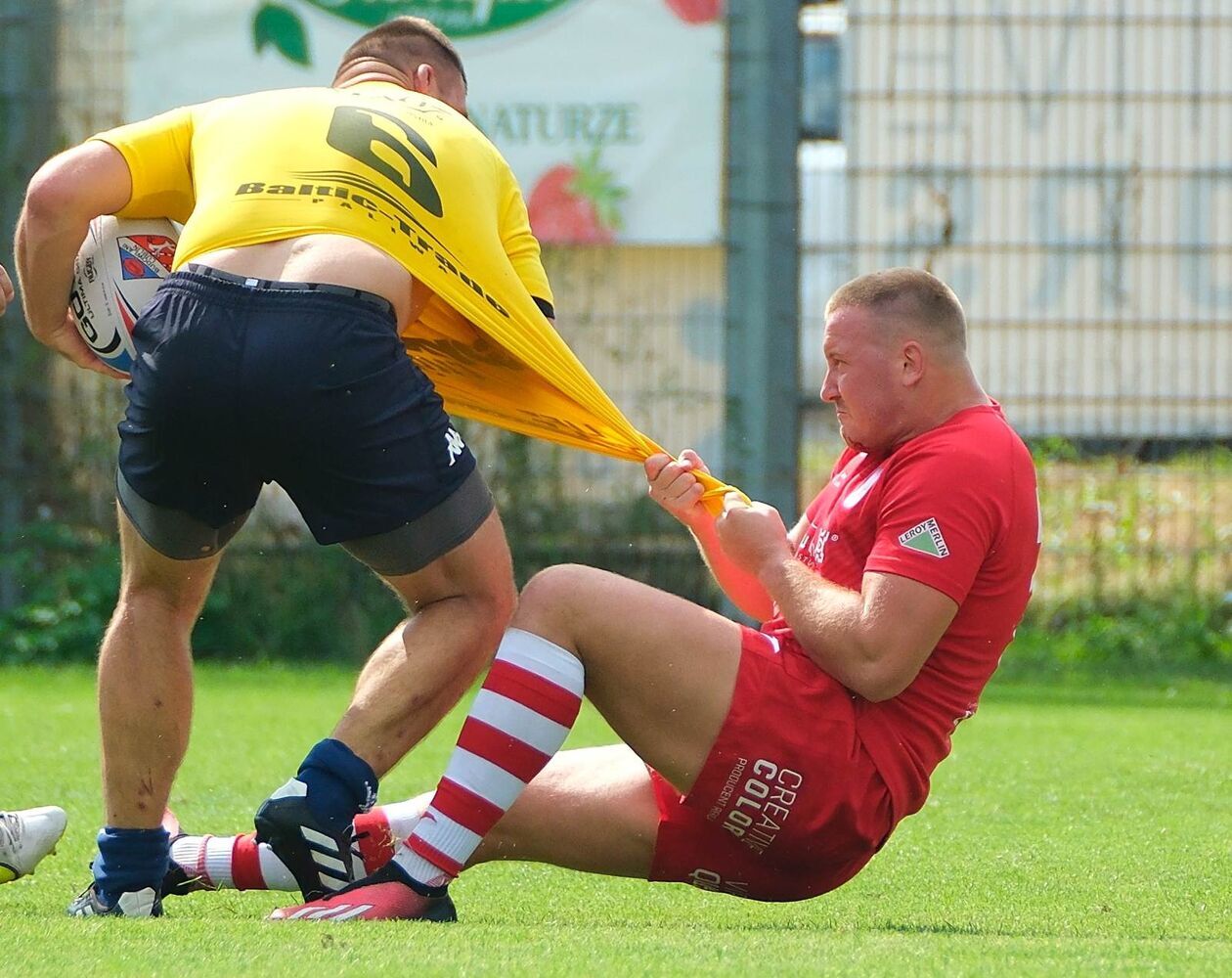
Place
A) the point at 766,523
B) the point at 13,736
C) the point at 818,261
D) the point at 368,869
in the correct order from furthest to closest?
1. the point at 818,261
2. the point at 13,736
3. the point at 368,869
4. the point at 766,523

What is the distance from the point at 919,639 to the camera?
122 inches

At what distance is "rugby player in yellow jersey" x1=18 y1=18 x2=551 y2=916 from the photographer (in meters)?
3.27

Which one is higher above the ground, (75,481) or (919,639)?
(919,639)

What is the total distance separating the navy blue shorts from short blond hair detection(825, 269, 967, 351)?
0.77 metres

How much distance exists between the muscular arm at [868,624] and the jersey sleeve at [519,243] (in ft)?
2.82

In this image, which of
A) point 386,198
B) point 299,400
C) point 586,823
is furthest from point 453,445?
point 586,823

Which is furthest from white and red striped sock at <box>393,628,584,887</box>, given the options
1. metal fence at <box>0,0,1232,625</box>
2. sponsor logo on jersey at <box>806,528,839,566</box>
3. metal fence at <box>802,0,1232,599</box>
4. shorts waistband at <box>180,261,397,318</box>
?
metal fence at <box>802,0,1232,599</box>

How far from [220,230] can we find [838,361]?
111cm

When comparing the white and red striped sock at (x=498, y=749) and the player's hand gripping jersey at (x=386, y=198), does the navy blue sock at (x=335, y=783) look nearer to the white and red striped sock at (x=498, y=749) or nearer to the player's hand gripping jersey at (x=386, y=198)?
the white and red striped sock at (x=498, y=749)

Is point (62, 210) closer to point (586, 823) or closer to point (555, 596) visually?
point (555, 596)

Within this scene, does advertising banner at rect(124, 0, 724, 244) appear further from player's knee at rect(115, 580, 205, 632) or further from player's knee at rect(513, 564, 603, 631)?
player's knee at rect(513, 564, 603, 631)

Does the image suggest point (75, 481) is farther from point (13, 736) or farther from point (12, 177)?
point (13, 736)

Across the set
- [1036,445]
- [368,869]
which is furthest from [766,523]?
[1036,445]

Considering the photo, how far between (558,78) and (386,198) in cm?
546
